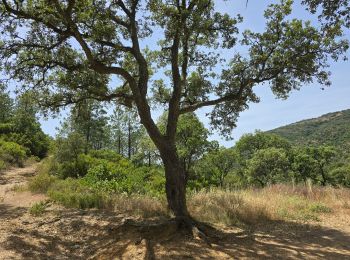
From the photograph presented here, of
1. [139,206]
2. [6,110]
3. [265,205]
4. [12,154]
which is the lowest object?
[265,205]

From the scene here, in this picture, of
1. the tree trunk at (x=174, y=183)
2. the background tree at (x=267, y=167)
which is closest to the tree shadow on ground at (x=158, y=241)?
the tree trunk at (x=174, y=183)

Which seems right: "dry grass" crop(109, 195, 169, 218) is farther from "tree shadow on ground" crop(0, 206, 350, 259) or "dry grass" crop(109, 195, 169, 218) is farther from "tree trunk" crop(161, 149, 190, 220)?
"tree trunk" crop(161, 149, 190, 220)

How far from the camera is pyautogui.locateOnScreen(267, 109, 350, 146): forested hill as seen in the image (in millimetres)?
88438

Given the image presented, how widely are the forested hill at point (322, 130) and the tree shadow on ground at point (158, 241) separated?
3093 inches

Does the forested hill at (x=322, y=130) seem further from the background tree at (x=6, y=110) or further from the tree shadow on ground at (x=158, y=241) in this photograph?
the tree shadow on ground at (x=158, y=241)

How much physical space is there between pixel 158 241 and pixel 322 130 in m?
103

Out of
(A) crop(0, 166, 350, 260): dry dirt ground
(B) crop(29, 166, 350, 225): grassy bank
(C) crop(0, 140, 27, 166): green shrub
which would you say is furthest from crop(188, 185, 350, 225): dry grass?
(C) crop(0, 140, 27, 166): green shrub

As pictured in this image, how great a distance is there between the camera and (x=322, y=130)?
102375 millimetres

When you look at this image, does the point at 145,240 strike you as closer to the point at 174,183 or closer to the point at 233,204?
the point at 174,183

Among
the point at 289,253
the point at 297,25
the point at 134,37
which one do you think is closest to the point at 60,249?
the point at 289,253

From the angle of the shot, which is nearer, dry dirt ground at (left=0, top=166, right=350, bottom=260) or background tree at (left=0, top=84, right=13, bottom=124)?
dry dirt ground at (left=0, top=166, right=350, bottom=260)

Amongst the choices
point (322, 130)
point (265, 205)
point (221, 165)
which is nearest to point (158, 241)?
point (265, 205)

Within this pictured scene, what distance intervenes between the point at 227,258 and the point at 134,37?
6.19 metres

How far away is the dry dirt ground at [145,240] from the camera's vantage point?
718 cm
